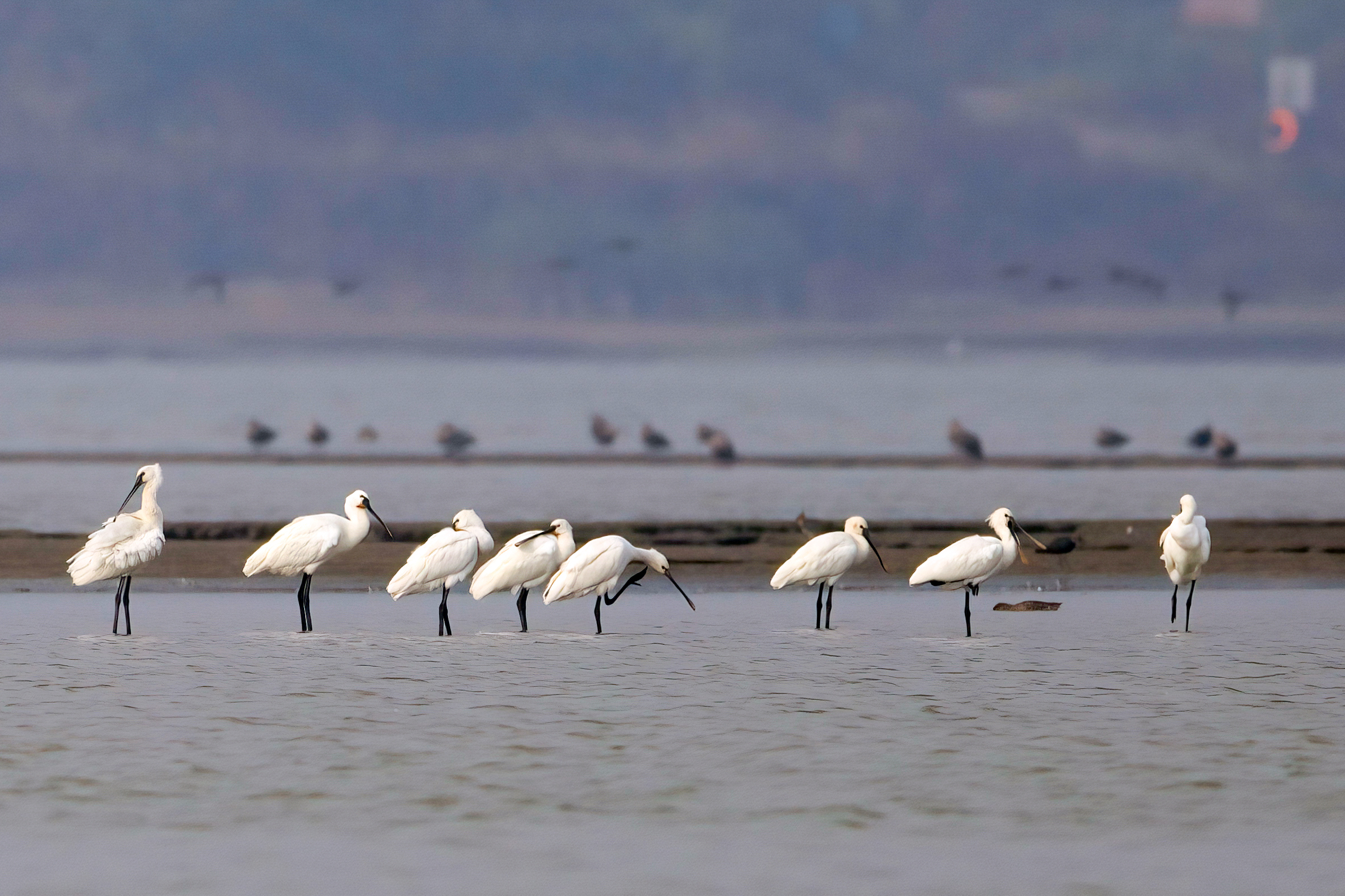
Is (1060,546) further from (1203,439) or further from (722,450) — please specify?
(1203,439)

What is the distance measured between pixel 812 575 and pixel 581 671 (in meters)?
3.70

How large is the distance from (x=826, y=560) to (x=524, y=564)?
8.59 feet

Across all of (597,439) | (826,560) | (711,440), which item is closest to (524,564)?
(826,560)

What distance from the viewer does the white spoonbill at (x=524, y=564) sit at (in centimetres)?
1619

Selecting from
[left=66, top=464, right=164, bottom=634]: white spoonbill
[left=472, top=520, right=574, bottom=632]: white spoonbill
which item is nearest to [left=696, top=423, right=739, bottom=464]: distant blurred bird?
[left=472, top=520, right=574, bottom=632]: white spoonbill

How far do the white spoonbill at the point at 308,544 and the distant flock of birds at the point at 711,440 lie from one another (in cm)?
4701

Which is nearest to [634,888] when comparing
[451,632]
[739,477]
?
[451,632]

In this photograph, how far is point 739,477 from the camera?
53531mm

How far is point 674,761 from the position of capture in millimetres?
9852

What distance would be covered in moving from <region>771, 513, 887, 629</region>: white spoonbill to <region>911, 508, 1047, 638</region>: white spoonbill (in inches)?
19.6

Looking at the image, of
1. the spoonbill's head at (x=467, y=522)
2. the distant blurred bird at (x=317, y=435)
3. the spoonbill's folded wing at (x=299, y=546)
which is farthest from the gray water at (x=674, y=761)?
the distant blurred bird at (x=317, y=435)

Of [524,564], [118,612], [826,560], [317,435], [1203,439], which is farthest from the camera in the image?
[317,435]

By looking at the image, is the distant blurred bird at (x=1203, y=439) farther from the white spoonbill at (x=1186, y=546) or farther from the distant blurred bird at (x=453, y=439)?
the white spoonbill at (x=1186, y=546)

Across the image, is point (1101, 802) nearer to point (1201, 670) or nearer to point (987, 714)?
point (987, 714)
